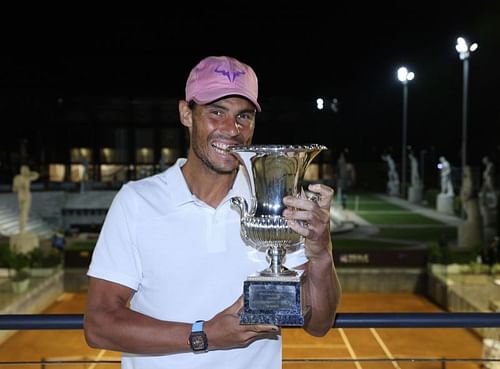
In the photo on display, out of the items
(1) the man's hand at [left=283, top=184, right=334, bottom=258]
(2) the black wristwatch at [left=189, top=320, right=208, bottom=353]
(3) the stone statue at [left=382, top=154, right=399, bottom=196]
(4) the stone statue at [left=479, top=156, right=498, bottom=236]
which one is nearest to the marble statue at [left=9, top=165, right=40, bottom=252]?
(4) the stone statue at [left=479, top=156, right=498, bottom=236]

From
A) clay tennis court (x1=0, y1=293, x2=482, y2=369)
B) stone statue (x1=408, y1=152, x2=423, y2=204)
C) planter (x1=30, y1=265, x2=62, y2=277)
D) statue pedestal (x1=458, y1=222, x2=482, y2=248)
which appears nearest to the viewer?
clay tennis court (x1=0, y1=293, x2=482, y2=369)

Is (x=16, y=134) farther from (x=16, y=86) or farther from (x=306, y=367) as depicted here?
(x=306, y=367)

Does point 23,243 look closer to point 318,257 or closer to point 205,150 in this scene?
point 205,150

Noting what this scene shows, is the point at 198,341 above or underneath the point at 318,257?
underneath

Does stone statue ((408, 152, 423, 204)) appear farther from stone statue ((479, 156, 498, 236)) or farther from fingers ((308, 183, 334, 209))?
fingers ((308, 183, 334, 209))

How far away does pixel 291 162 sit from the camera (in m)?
1.77

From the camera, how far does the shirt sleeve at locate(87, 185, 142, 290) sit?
1.71 meters

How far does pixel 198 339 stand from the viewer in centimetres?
162

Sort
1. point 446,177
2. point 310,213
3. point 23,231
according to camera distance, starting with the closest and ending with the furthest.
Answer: point 310,213
point 23,231
point 446,177

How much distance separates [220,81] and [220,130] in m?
0.14

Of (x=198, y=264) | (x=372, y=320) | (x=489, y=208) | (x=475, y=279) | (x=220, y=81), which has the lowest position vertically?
(x=475, y=279)

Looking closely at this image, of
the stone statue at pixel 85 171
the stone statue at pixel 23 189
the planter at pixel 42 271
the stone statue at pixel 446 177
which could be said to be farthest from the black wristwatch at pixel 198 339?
the stone statue at pixel 85 171

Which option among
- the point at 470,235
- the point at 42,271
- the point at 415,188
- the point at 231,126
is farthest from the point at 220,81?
the point at 415,188

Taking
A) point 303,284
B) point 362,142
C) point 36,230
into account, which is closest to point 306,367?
point 303,284
